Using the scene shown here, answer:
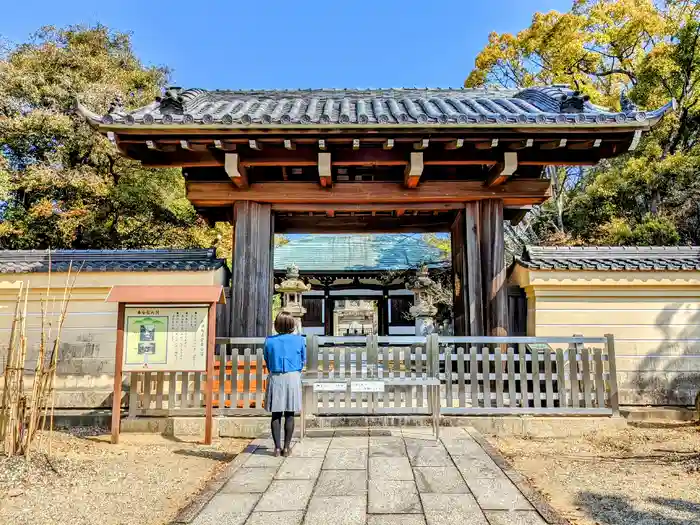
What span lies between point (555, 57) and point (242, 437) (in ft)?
67.9

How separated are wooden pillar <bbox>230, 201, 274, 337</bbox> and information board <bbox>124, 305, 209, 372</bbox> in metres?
1.31

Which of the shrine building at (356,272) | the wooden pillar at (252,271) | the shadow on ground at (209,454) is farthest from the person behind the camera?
the shrine building at (356,272)

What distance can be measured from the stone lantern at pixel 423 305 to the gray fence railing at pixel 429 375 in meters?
7.23

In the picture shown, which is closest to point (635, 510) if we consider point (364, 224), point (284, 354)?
point (284, 354)

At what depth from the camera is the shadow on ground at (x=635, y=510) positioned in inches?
129

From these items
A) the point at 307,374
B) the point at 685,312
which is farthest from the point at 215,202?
the point at 685,312

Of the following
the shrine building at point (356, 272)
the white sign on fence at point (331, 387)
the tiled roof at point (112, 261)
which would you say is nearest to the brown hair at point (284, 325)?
the white sign on fence at point (331, 387)

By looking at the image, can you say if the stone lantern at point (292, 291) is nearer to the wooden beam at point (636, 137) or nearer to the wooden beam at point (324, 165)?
the wooden beam at point (324, 165)

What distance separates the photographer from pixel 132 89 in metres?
18.4

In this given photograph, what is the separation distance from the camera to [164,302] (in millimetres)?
5434

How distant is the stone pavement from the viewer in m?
3.10

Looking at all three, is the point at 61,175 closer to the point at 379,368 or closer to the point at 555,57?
the point at 379,368

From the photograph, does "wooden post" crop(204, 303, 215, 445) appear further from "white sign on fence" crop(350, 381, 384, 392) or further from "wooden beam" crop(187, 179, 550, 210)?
"wooden beam" crop(187, 179, 550, 210)

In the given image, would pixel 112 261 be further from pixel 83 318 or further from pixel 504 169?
pixel 504 169
